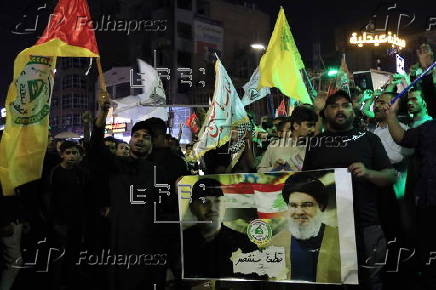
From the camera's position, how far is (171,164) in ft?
18.0

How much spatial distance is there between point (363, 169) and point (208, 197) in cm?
149

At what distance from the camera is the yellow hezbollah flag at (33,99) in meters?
5.49

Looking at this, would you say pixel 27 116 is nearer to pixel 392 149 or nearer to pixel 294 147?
pixel 294 147

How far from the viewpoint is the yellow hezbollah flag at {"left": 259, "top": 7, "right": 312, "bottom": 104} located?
7.98m

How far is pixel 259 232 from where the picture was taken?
4.63 m

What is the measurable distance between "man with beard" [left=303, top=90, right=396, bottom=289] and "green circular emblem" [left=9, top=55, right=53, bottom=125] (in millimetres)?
3146

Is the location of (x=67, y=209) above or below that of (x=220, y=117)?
below

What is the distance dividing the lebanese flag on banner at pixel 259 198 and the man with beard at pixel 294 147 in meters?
1.01

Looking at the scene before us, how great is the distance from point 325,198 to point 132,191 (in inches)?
71.8

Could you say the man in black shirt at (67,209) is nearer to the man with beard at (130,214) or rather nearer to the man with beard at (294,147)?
the man with beard at (130,214)

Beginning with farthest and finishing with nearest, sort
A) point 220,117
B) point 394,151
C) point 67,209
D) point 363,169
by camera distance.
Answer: point 220,117, point 67,209, point 394,151, point 363,169

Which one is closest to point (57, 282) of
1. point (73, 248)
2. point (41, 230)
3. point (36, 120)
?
point (73, 248)

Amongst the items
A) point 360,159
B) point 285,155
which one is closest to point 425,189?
point 360,159

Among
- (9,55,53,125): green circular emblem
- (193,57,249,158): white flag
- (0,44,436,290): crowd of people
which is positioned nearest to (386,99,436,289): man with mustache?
(0,44,436,290): crowd of people
